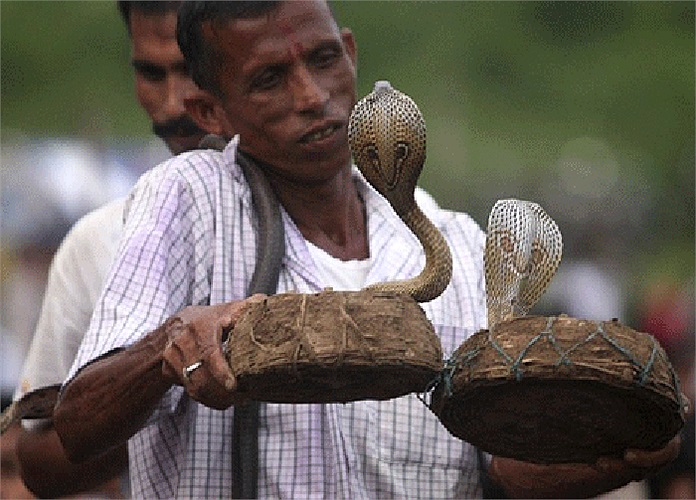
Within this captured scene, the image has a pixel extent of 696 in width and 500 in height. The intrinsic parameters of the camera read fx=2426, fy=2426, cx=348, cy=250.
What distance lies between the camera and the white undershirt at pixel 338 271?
4.88 meters

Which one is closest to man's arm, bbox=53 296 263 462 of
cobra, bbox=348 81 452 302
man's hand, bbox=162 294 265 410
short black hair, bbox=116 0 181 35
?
man's hand, bbox=162 294 265 410

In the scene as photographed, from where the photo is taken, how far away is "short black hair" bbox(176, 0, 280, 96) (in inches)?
190

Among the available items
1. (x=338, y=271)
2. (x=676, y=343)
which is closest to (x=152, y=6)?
(x=338, y=271)

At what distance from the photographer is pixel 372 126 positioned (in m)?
4.20

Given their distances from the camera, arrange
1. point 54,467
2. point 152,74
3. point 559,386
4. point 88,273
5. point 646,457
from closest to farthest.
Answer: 1. point 559,386
2. point 646,457
3. point 54,467
4. point 88,273
5. point 152,74

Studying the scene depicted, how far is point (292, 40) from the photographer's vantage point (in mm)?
4773

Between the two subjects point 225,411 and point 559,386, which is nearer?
point 559,386

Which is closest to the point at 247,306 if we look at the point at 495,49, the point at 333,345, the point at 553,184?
the point at 333,345

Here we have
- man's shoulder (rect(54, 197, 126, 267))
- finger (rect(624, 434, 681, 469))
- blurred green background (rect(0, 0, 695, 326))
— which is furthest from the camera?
blurred green background (rect(0, 0, 695, 326))

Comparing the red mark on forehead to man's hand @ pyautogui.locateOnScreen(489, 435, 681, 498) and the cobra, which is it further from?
man's hand @ pyautogui.locateOnScreen(489, 435, 681, 498)

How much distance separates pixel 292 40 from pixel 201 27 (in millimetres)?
240

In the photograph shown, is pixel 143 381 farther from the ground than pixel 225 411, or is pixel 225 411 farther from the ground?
pixel 143 381

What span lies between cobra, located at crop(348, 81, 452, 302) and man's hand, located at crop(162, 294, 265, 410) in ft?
0.90

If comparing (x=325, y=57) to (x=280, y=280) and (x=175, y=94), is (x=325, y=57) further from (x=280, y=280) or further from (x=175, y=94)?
(x=175, y=94)
